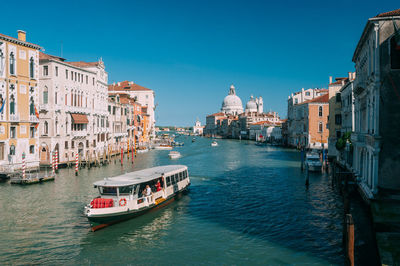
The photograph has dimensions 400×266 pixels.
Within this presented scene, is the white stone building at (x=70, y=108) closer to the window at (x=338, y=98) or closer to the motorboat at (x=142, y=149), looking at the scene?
the motorboat at (x=142, y=149)

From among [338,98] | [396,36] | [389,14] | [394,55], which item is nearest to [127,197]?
[394,55]

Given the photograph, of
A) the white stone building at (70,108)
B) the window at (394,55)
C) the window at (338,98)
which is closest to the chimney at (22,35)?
the white stone building at (70,108)

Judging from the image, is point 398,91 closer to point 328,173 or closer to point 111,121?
point 328,173

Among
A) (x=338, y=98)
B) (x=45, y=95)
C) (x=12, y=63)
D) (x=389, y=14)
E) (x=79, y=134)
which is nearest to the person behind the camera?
(x=389, y=14)

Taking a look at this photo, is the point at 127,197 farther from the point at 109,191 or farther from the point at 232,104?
the point at 232,104

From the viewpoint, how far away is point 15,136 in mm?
25922

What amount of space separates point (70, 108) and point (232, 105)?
16186 centimetres

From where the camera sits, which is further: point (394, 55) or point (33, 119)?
point (33, 119)

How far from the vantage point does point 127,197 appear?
594 inches

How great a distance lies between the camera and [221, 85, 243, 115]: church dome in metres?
190

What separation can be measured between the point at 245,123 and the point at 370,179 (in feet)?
373

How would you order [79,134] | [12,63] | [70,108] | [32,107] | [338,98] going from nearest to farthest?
1. [12,63]
2. [32,107]
3. [70,108]
4. [79,134]
5. [338,98]

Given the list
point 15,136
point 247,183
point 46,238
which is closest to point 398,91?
point 247,183

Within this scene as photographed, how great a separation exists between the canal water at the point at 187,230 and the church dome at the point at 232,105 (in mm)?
168766
